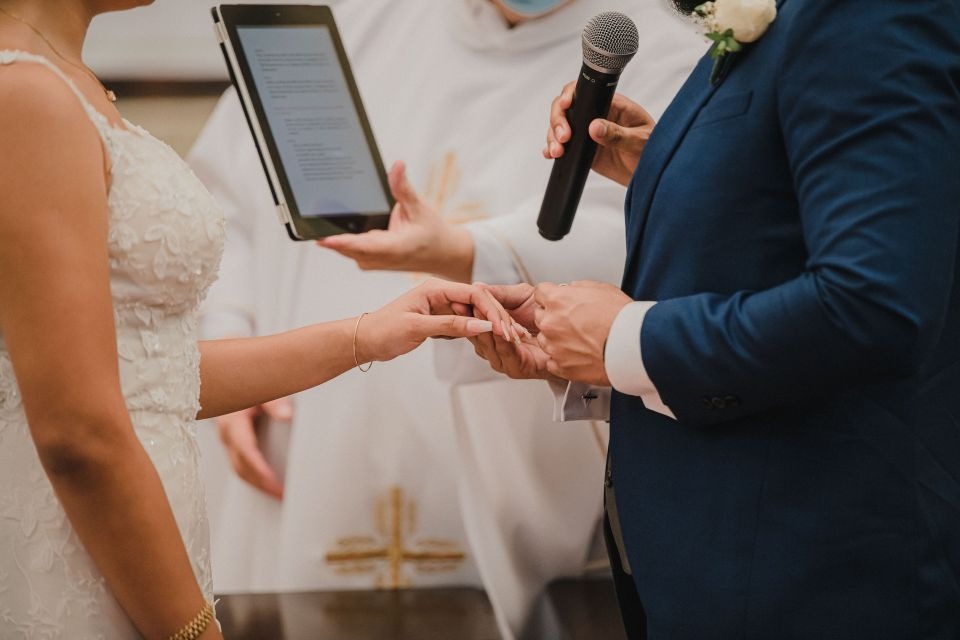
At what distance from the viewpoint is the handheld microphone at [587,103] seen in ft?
4.64

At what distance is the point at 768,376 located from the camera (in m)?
1.06

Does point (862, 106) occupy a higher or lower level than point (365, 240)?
higher

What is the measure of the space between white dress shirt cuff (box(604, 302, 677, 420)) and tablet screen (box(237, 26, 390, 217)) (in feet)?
2.96

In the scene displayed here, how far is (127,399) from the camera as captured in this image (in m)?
1.14

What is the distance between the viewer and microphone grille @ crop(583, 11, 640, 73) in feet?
4.61

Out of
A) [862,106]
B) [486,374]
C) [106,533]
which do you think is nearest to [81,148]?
[106,533]

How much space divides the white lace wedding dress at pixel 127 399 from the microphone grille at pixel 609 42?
2.01 ft

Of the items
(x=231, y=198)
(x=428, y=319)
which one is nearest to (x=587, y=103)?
(x=428, y=319)

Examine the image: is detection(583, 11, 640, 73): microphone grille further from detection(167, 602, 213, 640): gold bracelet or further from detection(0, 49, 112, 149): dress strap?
detection(167, 602, 213, 640): gold bracelet

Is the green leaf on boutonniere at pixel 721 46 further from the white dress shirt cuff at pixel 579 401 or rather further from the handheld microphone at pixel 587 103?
the white dress shirt cuff at pixel 579 401

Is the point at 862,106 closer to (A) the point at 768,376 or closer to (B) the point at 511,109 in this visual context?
(A) the point at 768,376

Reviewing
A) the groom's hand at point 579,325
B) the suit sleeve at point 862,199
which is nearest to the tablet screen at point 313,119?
the groom's hand at point 579,325

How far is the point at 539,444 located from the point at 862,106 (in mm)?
1424

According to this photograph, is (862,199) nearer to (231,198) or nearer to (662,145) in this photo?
(662,145)
